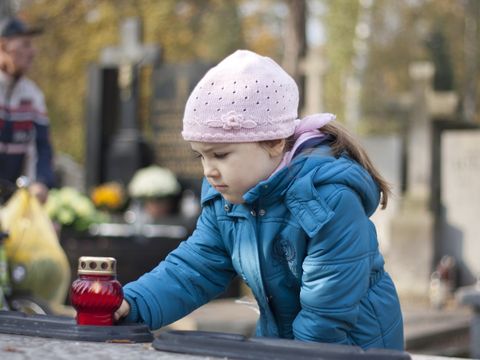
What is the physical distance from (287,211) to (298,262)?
5.0 inches

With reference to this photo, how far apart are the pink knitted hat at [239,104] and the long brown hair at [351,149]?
167 millimetres

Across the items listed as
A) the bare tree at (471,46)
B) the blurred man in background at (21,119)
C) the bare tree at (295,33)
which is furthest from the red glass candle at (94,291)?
the bare tree at (471,46)

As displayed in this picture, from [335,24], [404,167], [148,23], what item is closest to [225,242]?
[404,167]

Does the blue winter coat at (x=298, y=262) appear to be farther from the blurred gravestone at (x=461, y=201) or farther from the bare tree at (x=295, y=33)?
the bare tree at (x=295, y=33)

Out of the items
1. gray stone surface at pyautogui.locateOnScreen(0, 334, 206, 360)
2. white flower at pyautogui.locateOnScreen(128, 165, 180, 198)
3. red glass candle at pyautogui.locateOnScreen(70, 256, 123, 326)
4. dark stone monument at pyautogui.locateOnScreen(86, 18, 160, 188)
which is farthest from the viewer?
dark stone monument at pyautogui.locateOnScreen(86, 18, 160, 188)

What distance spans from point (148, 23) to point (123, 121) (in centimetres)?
1656

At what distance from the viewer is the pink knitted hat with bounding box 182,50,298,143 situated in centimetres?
255

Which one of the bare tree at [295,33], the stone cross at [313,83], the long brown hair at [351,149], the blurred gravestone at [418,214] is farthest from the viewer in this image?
the bare tree at [295,33]

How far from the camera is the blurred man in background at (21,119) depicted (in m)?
5.63

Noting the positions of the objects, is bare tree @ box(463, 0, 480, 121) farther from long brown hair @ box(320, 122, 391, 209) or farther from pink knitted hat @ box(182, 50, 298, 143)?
pink knitted hat @ box(182, 50, 298, 143)

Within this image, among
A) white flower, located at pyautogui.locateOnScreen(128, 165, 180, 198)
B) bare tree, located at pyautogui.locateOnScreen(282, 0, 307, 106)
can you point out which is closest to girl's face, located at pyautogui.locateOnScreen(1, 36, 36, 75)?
white flower, located at pyautogui.locateOnScreen(128, 165, 180, 198)

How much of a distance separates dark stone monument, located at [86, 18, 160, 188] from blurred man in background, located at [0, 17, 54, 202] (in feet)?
32.3

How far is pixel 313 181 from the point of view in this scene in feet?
8.37

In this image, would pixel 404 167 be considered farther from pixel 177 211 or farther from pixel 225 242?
pixel 225 242
